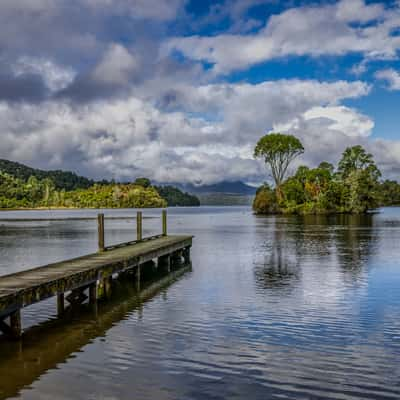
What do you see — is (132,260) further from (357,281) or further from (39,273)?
(357,281)

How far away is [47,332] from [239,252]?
18.5 m

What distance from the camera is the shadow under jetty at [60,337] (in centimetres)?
898

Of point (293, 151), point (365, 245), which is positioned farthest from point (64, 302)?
point (293, 151)

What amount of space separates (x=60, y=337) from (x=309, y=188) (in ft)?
282

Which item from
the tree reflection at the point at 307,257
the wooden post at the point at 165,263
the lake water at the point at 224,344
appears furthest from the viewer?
the wooden post at the point at 165,263

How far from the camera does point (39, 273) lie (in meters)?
13.8

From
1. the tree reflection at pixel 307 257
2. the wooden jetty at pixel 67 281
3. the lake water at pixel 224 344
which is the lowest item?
the lake water at pixel 224 344

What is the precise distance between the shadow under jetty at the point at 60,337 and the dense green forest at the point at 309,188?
73.7m

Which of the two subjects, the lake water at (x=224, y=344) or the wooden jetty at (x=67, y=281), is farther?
the wooden jetty at (x=67, y=281)

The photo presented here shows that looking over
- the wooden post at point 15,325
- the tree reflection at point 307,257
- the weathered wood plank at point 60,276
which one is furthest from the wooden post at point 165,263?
the wooden post at point 15,325

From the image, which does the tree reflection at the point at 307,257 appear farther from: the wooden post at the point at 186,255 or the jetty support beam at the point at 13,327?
the jetty support beam at the point at 13,327

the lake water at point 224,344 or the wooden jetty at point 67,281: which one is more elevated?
the wooden jetty at point 67,281

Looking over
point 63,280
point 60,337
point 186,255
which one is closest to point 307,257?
point 186,255

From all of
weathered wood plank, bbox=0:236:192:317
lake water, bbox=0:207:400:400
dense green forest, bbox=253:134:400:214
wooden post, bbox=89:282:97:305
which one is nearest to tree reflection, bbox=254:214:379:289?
lake water, bbox=0:207:400:400
